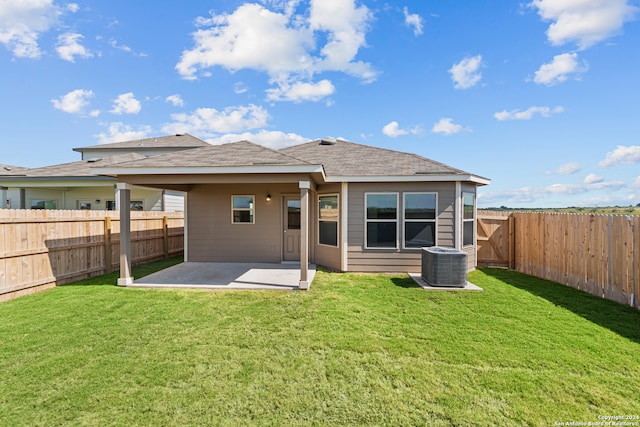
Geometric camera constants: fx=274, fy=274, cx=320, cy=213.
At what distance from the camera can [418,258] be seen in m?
7.25

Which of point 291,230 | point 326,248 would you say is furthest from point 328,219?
point 291,230

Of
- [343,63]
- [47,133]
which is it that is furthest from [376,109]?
[47,133]

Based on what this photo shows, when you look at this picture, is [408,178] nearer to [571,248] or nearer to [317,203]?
[317,203]

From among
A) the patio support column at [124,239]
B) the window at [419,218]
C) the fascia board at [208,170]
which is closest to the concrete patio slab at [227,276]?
the patio support column at [124,239]

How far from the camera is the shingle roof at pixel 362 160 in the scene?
735 centimetres

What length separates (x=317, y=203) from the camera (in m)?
8.25

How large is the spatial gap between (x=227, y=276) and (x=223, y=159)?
2981 millimetres

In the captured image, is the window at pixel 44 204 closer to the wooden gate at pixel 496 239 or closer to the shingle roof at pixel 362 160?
the shingle roof at pixel 362 160

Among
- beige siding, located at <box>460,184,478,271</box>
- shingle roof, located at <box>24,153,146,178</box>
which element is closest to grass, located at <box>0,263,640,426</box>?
beige siding, located at <box>460,184,478,271</box>

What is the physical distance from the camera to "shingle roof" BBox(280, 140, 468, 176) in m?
7.35

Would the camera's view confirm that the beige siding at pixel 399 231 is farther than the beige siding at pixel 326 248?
No

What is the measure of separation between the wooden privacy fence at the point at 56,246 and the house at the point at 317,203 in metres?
1.43

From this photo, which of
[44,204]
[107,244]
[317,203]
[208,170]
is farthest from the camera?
[44,204]

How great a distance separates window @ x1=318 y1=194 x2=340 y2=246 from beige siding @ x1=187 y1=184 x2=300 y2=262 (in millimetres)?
1148
